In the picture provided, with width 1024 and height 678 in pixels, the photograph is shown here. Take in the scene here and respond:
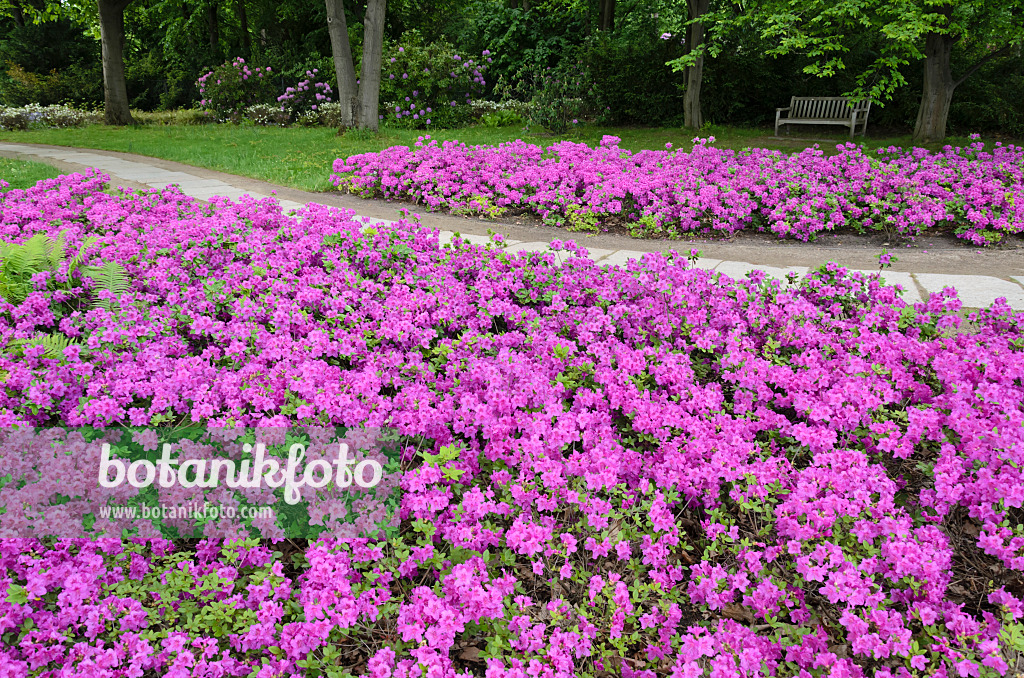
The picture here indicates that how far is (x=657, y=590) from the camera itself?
2016 millimetres

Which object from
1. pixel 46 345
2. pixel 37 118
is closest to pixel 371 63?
pixel 37 118

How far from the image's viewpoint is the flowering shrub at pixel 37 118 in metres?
19.0

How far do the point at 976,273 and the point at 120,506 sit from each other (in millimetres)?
6318

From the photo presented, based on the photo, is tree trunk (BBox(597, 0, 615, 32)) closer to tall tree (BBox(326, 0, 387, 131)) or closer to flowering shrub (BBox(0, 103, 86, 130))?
tall tree (BBox(326, 0, 387, 131))

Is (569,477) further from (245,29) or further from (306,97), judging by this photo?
(245,29)

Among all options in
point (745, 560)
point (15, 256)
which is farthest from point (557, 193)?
point (745, 560)

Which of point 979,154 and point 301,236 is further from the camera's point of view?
point 979,154

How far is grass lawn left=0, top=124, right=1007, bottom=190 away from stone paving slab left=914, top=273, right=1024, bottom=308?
755 centimetres

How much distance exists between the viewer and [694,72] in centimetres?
1440

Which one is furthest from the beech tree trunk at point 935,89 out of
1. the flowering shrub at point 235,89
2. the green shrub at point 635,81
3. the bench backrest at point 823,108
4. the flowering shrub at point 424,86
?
the flowering shrub at point 235,89

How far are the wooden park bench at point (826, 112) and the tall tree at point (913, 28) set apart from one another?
1.79 meters

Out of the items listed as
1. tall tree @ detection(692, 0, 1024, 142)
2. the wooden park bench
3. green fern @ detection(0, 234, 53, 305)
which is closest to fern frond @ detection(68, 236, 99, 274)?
green fern @ detection(0, 234, 53, 305)

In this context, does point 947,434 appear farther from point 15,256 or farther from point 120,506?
point 15,256

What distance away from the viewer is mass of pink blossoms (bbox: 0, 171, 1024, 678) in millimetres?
1840
